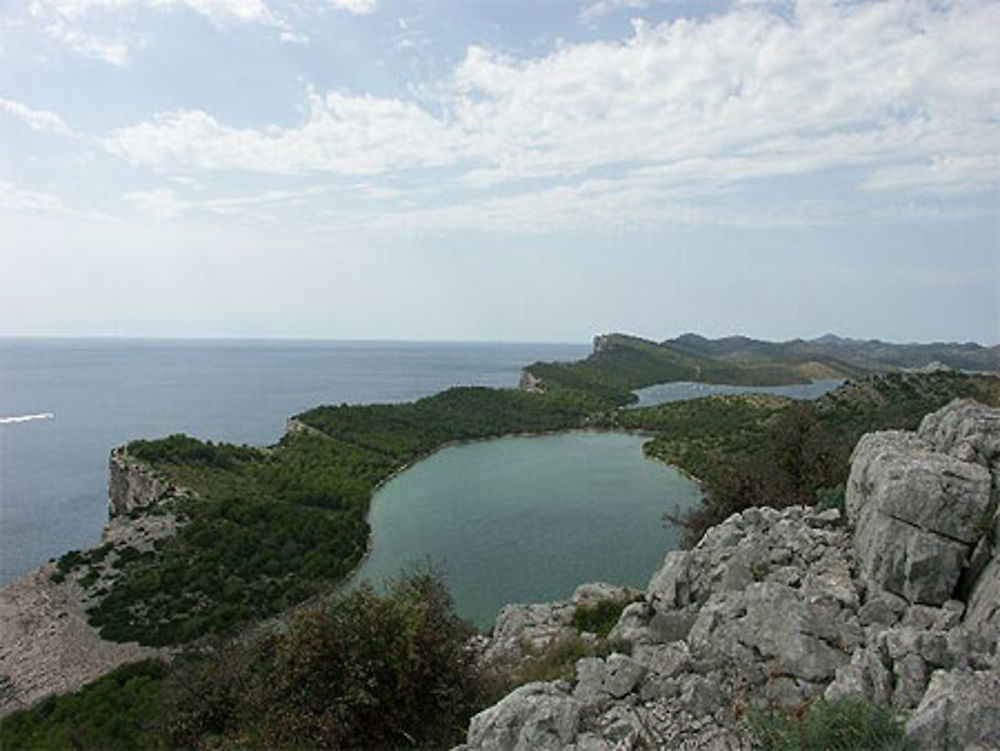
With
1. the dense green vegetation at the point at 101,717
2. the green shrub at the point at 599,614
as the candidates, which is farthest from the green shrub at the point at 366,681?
the dense green vegetation at the point at 101,717

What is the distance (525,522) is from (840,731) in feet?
158

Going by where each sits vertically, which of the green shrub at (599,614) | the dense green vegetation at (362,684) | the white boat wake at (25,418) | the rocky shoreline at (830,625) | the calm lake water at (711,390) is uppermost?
the rocky shoreline at (830,625)

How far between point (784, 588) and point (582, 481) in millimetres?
59526

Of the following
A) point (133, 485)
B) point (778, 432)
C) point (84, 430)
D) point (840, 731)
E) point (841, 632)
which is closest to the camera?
point (840, 731)

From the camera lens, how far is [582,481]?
7044 cm

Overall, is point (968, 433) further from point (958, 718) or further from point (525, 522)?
point (525, 522)

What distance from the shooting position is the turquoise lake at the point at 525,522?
40750 mm

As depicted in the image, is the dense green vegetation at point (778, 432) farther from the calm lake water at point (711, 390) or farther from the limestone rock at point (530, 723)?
the calm lake water at point (711, 390)

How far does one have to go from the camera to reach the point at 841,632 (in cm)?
1053

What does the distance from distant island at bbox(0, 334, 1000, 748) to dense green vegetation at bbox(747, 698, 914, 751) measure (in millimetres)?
11597

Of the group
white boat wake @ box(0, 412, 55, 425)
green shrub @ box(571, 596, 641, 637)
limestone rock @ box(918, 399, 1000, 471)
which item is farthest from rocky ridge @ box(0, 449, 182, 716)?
white boat wake @ box(0, 412, 55, 425)

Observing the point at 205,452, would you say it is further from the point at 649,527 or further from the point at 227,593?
the point at 649,527

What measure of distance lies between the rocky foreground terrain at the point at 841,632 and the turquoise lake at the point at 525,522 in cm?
2222

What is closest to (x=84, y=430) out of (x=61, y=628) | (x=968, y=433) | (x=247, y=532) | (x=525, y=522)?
(x=247, y=532)
